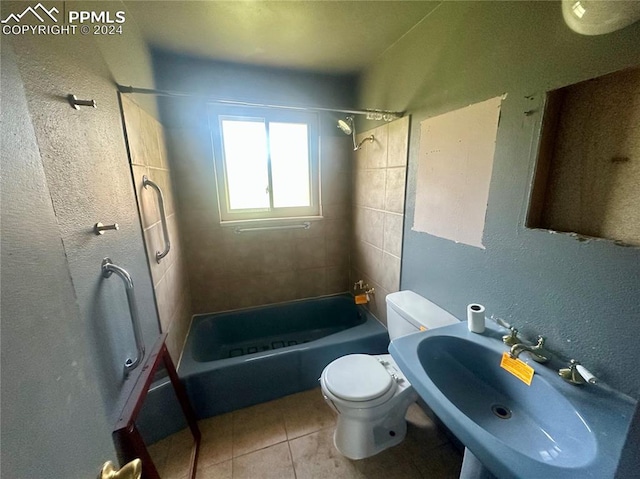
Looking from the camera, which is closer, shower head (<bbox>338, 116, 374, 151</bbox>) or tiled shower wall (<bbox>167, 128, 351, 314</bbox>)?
shower head (<bbox>338, 116, 374, 151</bbox>)

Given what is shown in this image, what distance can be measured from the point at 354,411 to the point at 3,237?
136 cm

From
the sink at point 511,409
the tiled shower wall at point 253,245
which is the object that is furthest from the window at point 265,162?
the sink at point 511,409

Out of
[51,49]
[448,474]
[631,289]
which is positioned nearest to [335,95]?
[51,49]

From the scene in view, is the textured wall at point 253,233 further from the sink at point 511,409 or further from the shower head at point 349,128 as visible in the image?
the sink at point 511,409

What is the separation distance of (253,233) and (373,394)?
1.52m

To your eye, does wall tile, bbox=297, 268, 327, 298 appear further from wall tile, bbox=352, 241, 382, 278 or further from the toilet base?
the toilet base

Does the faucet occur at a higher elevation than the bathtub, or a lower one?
higher

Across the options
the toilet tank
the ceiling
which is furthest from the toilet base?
the ceiling

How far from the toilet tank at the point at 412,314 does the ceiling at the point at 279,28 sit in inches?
61.2

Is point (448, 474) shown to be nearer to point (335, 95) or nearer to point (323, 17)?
point (323, 17)

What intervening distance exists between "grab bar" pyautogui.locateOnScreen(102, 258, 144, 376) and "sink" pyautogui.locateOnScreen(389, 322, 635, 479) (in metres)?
1.03

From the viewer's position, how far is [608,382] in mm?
781

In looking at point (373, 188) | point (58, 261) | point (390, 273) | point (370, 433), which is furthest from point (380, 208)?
point (58, 261)

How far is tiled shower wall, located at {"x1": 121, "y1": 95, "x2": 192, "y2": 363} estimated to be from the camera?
130 cm
